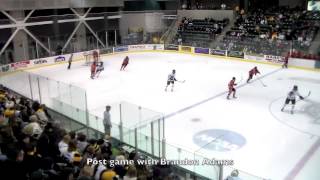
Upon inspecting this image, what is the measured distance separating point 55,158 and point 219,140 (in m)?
5.82

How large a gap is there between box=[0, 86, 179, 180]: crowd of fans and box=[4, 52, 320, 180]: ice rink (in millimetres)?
3609

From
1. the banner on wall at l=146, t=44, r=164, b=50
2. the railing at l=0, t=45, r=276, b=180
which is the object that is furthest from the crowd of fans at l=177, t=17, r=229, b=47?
the railing at l=0, t=45, r=276, b=180

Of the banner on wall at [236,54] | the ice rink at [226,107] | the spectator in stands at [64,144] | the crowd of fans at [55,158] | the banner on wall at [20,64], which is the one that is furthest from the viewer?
the banner on wall at [236,54]

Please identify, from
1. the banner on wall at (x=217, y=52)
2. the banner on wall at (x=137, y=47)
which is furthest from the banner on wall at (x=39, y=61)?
the banner on wall at (x=217, y=52)

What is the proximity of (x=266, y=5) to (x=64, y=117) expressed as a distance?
2494 cm

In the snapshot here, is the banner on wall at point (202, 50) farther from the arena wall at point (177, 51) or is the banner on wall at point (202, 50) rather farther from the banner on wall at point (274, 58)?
the banner on wall at point (274, 58)

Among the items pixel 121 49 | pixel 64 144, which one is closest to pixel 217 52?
pixel 121 49

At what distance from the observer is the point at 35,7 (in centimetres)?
2297

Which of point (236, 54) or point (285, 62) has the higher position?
point (236, 54)

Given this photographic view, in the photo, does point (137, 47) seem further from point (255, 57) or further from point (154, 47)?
point (255, 57)

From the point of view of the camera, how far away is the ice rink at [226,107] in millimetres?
9070

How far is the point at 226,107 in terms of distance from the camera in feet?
43.0

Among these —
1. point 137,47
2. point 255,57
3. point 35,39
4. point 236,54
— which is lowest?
point 255,57

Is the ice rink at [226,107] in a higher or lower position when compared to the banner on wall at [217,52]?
lower
